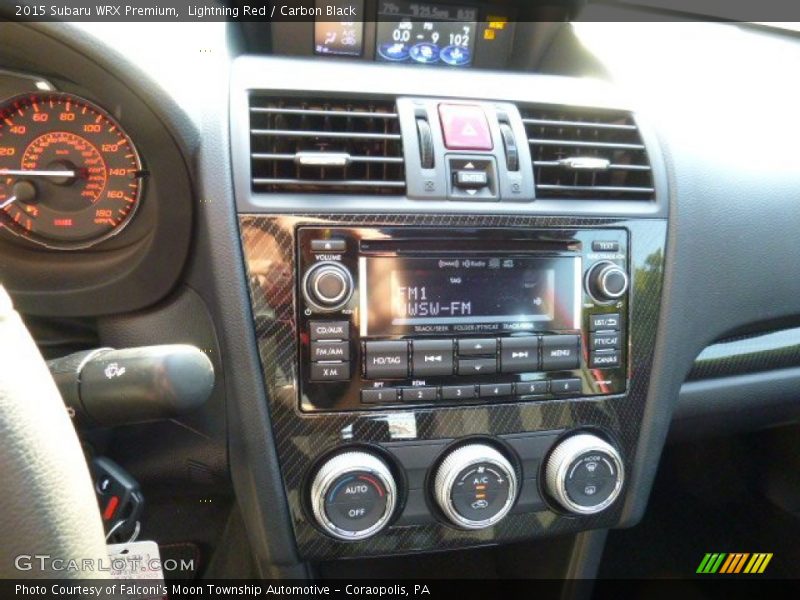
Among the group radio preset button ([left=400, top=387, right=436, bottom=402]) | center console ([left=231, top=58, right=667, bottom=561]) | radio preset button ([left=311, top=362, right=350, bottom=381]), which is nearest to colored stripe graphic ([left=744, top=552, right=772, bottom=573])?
center console ([left=231, top=58, right=667, bottom=561])

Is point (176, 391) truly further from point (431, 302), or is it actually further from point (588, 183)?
point (588, 183)

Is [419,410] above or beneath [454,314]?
beneath

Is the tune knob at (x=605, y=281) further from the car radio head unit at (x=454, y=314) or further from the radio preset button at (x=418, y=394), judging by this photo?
the radio preset button at (x=418, y=394)

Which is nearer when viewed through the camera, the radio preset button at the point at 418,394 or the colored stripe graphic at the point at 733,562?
the radio preset button at the point at 418,394

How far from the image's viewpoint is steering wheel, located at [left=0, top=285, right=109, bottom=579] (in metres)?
0.58

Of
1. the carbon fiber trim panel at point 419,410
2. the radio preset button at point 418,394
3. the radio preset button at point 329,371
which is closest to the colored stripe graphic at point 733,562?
the carbon fiber trim panel at point 419,410

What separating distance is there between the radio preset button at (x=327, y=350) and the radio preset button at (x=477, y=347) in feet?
0.59

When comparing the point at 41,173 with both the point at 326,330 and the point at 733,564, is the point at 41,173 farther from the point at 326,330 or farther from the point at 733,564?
the point at 733,564

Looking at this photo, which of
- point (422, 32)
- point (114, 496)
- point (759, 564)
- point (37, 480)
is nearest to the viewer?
point (37, 480)

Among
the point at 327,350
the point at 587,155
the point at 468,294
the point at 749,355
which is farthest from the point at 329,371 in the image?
the point at 749,355

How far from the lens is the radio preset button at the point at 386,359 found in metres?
1.10

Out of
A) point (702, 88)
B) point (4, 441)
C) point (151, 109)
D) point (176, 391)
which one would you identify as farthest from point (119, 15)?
point (702, 88)

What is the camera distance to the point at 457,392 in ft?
3.72

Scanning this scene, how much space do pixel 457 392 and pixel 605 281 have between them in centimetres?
30
